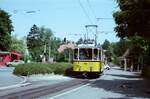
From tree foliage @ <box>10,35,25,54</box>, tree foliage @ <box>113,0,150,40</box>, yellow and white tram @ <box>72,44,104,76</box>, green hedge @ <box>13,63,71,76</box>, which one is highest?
tree foliage @ <box>10,35,25,54</box>

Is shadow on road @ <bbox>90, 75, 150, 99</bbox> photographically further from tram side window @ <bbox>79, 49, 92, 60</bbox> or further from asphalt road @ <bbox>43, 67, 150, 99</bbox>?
tram side window @ <bbox>79, 49, 92, 60</bbox>

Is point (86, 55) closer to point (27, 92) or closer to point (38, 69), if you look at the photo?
point (38, 69)

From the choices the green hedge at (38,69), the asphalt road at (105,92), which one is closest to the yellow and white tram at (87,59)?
the green hedge at (38,69)

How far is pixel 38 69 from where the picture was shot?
4856 cm

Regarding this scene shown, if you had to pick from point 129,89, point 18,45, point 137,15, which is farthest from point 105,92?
point 18,45

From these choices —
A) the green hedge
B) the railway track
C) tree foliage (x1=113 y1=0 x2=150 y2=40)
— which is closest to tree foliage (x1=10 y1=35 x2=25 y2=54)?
the green hedge

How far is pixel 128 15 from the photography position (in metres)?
31.9

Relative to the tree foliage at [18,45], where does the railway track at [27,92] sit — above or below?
below

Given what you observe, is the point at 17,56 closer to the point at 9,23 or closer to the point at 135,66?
the point at 9,23

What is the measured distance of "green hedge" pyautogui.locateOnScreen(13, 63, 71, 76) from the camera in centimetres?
4759

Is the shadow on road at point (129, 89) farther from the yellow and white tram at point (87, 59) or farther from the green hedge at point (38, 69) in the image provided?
the green hedge at point (38, 69)

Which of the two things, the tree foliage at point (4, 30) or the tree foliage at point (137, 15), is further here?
the tree foliage at point (4, 30)

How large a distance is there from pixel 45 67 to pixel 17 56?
8099 cm

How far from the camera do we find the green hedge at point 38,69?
4759 cm
